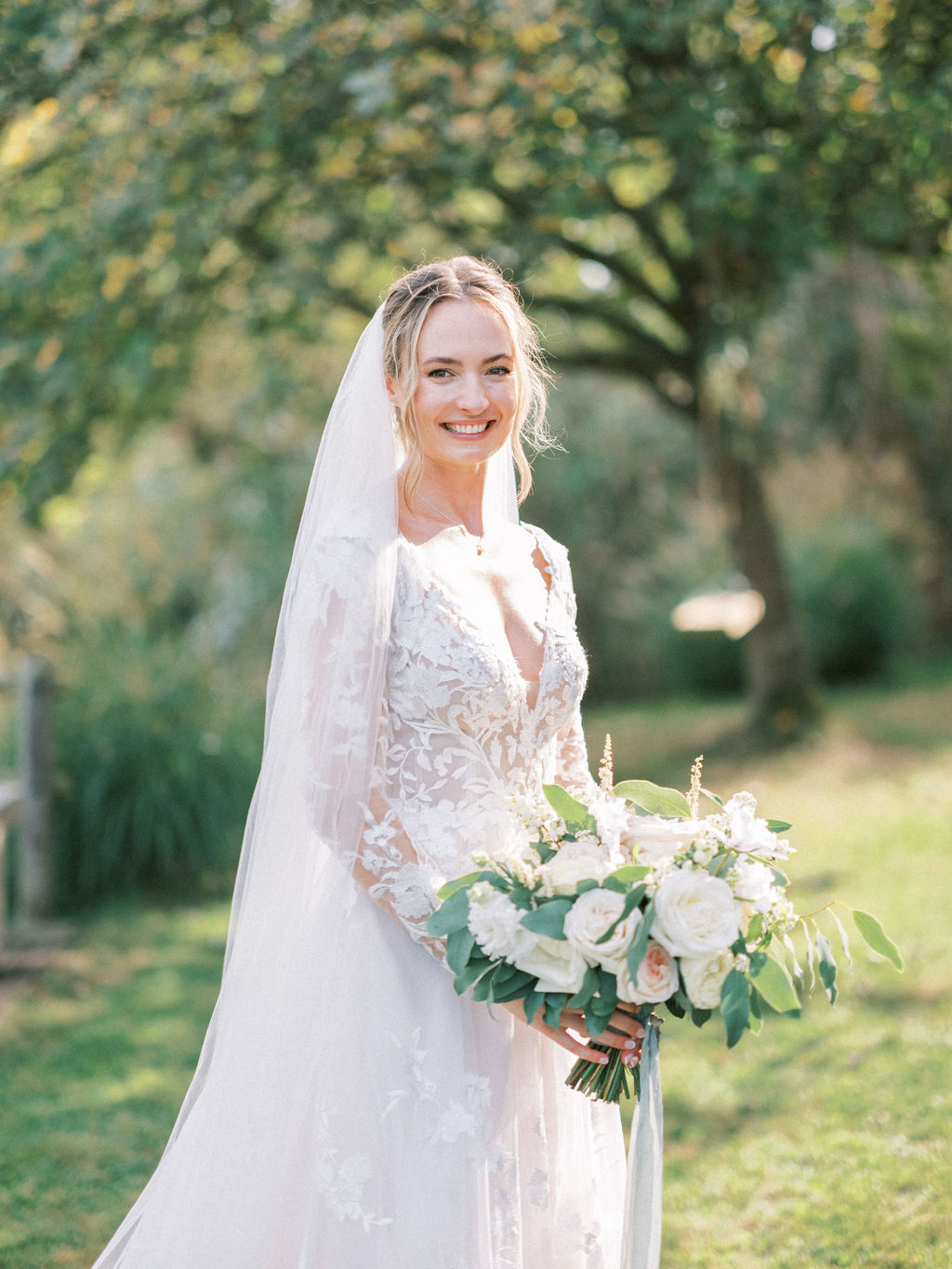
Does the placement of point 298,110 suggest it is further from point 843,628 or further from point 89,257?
point 843,628

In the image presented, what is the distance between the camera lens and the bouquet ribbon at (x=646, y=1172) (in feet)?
7.12

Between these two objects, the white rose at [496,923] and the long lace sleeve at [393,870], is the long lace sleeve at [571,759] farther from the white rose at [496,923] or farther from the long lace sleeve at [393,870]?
the white rose at [496,923]

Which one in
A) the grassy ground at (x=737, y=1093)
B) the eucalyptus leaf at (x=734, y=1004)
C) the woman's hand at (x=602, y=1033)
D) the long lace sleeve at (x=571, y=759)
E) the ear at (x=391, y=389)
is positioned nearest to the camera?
the eucalyptus leaf at (x=734, y=1004)

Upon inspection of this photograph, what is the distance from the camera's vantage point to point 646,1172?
7.19 feet

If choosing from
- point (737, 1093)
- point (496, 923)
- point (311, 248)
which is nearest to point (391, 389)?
point (496, 923)

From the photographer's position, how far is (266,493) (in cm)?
1202

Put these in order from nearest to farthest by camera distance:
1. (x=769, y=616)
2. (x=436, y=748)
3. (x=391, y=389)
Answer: (x=436, y=748) < (x=391, y=389) < (x=769, y=616)

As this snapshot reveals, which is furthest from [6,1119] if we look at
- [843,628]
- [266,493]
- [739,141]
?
[843,628]

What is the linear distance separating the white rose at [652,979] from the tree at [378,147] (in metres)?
3.98

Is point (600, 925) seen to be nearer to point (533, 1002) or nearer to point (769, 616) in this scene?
point (533, 1002)

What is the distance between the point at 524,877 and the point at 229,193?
5.19m

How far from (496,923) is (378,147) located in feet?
19.5

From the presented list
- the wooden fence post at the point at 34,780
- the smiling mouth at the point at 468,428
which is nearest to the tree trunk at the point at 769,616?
the wooden fence post at the point at 34,780

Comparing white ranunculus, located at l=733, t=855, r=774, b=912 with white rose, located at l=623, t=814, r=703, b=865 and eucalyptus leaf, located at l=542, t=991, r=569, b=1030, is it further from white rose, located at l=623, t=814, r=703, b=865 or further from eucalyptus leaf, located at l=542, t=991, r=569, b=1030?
eucalyptus leaf, located at l=542, t=991, r=569, b=1030
